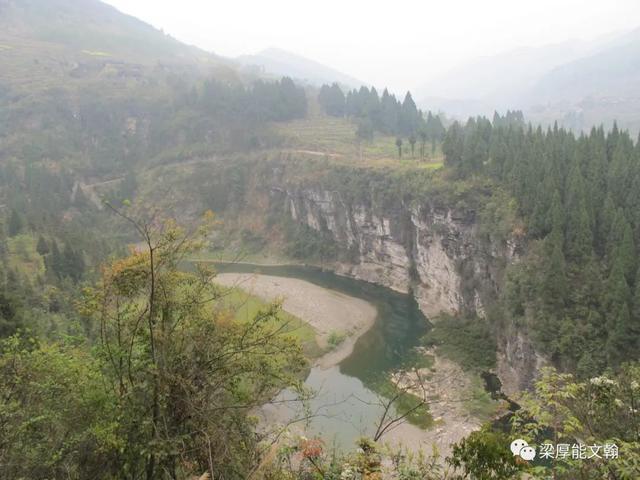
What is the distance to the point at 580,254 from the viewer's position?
29828mm

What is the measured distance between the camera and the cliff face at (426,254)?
34.0 meters

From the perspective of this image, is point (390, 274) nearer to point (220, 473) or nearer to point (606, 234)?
point (606, 234)

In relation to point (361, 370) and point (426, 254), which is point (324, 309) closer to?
point (361, 370)

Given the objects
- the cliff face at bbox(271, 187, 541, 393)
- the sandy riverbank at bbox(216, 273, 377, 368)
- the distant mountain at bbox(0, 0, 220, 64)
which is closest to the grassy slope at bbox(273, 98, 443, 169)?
the cliff face at bbox(271, 187, 541, 393)

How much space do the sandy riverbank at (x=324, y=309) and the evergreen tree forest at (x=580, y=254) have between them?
485 inches

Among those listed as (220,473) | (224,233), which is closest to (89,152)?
(224,233)

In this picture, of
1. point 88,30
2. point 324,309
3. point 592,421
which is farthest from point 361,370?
point 88,30

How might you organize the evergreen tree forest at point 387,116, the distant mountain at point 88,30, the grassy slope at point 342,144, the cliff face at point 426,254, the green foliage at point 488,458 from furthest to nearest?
the distant mountain at point 88,30 → the evergreen tree forest at point 387,116 → the grassy slope at point 342,144 → the cliff face at point 426,254 → the green foliage at point 488,458

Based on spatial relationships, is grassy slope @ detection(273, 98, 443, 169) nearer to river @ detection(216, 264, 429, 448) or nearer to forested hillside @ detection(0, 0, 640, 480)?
forested hillside @ detection(0, 0, 640, 480)

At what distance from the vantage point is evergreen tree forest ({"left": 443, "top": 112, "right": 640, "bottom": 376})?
25719mm

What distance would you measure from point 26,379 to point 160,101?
94.7 m

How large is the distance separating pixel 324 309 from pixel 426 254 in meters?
12.5

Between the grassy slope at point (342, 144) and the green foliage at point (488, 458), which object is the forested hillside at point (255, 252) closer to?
the green foliage at point (488, 458)

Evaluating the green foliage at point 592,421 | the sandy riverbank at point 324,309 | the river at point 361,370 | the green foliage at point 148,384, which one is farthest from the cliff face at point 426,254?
the green foliage at point 148,384
